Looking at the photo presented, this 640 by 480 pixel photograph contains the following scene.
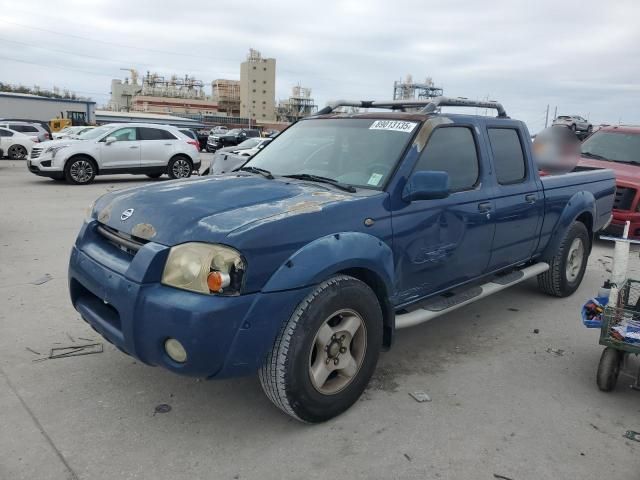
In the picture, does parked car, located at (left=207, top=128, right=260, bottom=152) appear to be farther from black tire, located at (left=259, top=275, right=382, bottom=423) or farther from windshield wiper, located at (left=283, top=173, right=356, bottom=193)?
black tire, located at (left=259, top=275, right=382, bottom=423)

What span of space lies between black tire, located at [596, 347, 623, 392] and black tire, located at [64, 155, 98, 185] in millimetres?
13467

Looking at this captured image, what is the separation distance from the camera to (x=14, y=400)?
3.11 meters

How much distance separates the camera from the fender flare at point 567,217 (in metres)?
5.10

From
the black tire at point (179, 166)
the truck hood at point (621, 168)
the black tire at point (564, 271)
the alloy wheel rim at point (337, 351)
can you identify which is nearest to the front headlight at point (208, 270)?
the alloy wheel rim at point (337, 351)

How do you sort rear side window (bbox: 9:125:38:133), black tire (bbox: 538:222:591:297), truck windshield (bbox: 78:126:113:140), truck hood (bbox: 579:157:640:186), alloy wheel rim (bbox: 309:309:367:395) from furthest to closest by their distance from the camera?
rear side window (bbox: 9:125:38:133) < truck windshield (bbox: 78:126:113:140) < truck hood (bbox: 579:157:640:186) < black tire (bbox: 538:222:591:297) < alloy wheel rim (bbox: 309:309:367:395)

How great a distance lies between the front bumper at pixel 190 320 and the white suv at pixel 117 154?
40.4 feet

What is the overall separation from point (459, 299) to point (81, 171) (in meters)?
12.6

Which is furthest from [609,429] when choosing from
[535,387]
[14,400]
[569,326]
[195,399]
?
[14,400]

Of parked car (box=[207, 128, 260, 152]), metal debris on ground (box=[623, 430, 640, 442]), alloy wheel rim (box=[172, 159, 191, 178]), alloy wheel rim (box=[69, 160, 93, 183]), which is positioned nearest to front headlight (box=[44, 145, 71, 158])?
alloy wheel rim (box=[69, 160, 93, 183])

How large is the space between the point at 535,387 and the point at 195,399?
2.30m

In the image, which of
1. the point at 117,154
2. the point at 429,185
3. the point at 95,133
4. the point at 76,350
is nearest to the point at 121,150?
the point at 117,154

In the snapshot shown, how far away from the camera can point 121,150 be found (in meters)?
14.3

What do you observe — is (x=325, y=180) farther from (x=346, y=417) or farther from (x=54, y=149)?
(x=54, y=149)

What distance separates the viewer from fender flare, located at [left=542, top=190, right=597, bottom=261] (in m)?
5.10
